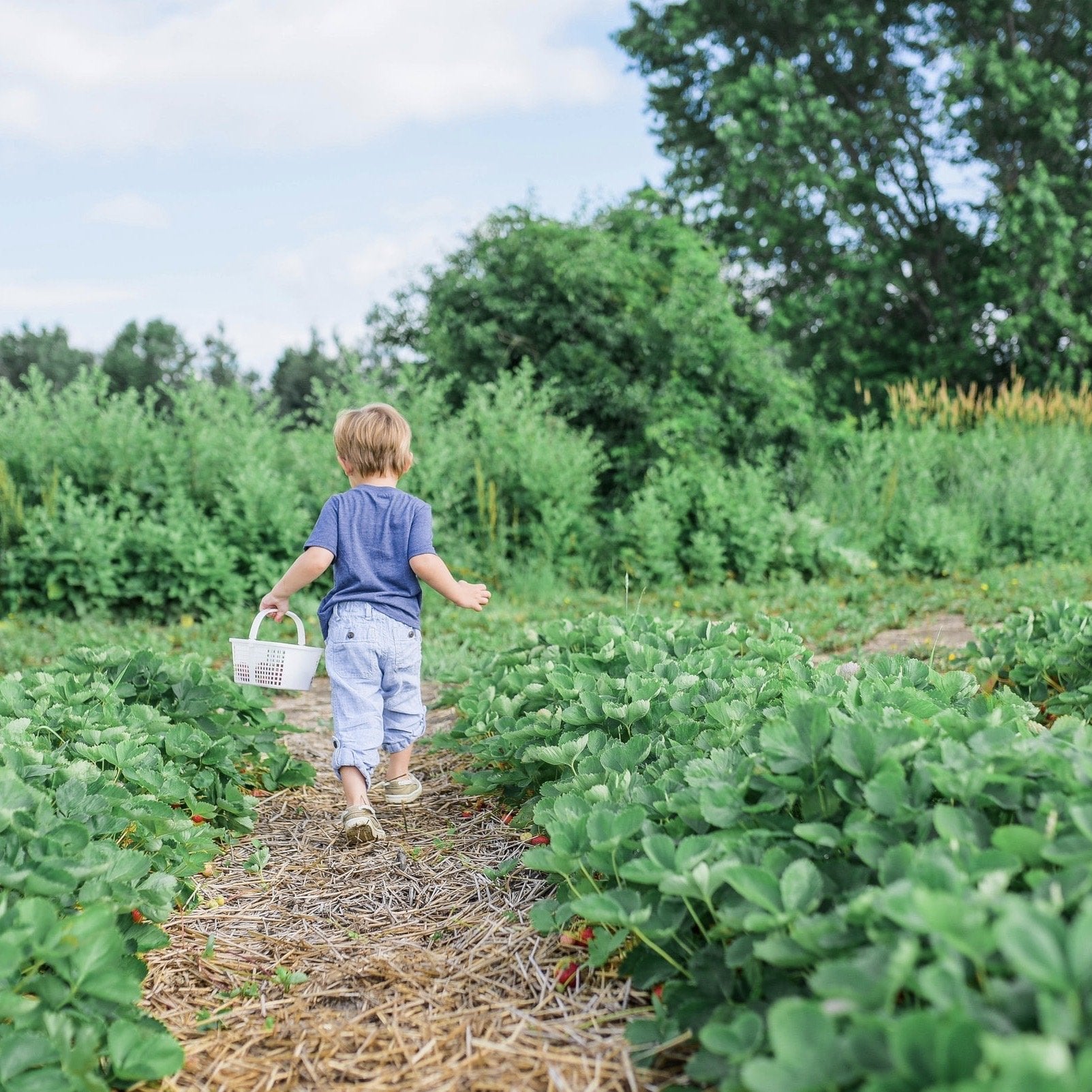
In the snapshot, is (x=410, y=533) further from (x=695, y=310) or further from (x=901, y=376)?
(x=901, y=376)

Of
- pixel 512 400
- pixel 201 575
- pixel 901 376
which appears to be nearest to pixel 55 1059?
pixel 201 575

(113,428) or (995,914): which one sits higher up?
(113,428)

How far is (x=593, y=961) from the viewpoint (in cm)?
182

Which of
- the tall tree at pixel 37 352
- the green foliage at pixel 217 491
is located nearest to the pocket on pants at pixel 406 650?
the green foliage at pixel 217 491

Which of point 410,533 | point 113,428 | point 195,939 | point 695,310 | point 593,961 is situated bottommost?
point 195,939

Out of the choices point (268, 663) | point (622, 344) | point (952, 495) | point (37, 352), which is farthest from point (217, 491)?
point (37, 352)

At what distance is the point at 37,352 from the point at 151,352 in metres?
4.82

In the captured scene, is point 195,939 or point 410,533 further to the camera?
point 410,533

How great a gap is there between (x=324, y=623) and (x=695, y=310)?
23.7 feet

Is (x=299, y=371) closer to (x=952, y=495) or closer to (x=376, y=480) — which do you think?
(x=952, y=495)

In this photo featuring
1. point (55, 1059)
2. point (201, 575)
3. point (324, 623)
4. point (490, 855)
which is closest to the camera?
point (55, 1059)

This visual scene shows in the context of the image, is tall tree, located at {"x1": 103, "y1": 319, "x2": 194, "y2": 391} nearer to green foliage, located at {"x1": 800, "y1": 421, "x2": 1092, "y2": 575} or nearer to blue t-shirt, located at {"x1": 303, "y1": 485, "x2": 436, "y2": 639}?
green foliage, located at {"x1": 800, "y1": 421, "x2": 1092, "y2": 575}

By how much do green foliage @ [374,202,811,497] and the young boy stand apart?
5959mm

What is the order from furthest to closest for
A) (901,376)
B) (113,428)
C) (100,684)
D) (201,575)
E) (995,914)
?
(901,376) < (113,428) < (201,575) < (100,684) < (995,914)
